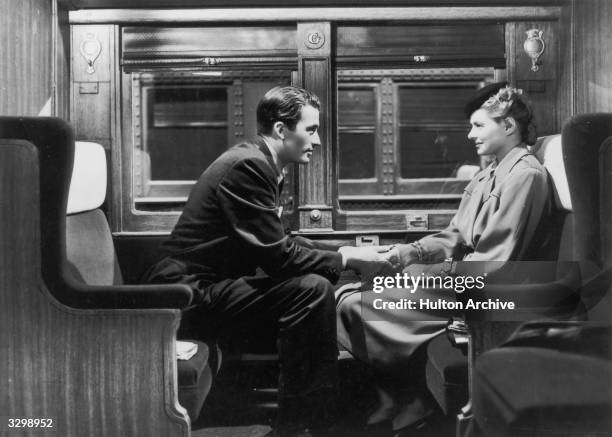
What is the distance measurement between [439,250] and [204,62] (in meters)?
1.15

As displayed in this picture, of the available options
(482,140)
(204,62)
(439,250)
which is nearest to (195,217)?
(204,62)

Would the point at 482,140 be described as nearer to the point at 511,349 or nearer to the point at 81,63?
the point at 511,349

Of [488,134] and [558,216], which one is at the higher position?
[488,134]

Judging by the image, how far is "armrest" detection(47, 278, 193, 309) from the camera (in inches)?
55.6

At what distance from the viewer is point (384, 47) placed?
225cm

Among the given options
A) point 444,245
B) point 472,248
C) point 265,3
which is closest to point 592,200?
point 472,248

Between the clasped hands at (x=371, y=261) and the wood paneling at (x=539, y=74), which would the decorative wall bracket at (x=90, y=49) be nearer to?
the clasped hands at (x=371, y=261)

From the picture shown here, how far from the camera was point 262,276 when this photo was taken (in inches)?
68.4

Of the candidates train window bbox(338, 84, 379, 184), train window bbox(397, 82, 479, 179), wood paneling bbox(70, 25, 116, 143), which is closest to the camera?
wood paneling bbox(70, 25, 116, 143)

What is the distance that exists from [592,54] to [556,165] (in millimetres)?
363

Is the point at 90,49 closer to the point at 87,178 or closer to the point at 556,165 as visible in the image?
the point at 87,178

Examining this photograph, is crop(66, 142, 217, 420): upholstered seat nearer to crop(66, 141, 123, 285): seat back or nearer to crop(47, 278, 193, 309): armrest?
crop(66, 141, 123, 285): seat back

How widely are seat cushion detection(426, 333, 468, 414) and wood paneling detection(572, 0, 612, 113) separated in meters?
0.85

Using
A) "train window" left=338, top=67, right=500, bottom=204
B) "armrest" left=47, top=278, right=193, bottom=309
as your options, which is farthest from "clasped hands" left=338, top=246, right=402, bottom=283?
"train window" left=338, top=67, right=500, bottom=204
